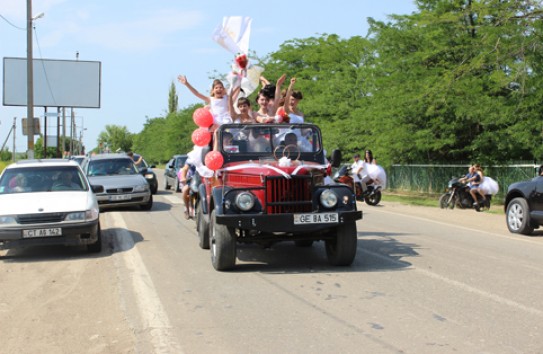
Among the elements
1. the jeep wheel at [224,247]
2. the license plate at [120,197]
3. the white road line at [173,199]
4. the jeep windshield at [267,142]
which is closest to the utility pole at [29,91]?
the white road line at [173,199]

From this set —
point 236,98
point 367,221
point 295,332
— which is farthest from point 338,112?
point 295,332

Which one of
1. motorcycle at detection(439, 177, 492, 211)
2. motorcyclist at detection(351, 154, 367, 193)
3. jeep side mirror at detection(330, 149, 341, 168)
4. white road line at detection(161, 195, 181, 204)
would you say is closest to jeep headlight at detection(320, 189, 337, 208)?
jeep side mirror at detection(330, 149, 341, 168)

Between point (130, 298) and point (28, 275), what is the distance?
2445 millimetres

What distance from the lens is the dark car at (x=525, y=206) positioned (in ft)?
42.3

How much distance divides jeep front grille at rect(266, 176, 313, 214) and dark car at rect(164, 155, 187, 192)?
1859cm

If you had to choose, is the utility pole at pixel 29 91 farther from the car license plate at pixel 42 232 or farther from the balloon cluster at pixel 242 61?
the car license plate at pixel 42 232

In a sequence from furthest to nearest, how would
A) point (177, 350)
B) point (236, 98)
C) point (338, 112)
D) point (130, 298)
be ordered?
point (338, 112)
point (236, 98)
point (130, 298)
point (177, 350)

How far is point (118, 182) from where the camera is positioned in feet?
61.2

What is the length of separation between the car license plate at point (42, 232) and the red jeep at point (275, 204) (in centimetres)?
237

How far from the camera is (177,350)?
5195 millimetres

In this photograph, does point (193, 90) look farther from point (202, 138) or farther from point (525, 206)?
point (525, 206)

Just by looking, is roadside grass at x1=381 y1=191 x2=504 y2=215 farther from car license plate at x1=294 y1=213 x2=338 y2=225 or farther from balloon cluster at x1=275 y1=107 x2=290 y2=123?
car license plate at x1=294 y1=213 x2=338 y2=225

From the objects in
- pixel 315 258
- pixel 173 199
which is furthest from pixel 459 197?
pixel 315 258

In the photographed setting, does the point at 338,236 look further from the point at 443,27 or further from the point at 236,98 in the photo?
the point at 443,27
